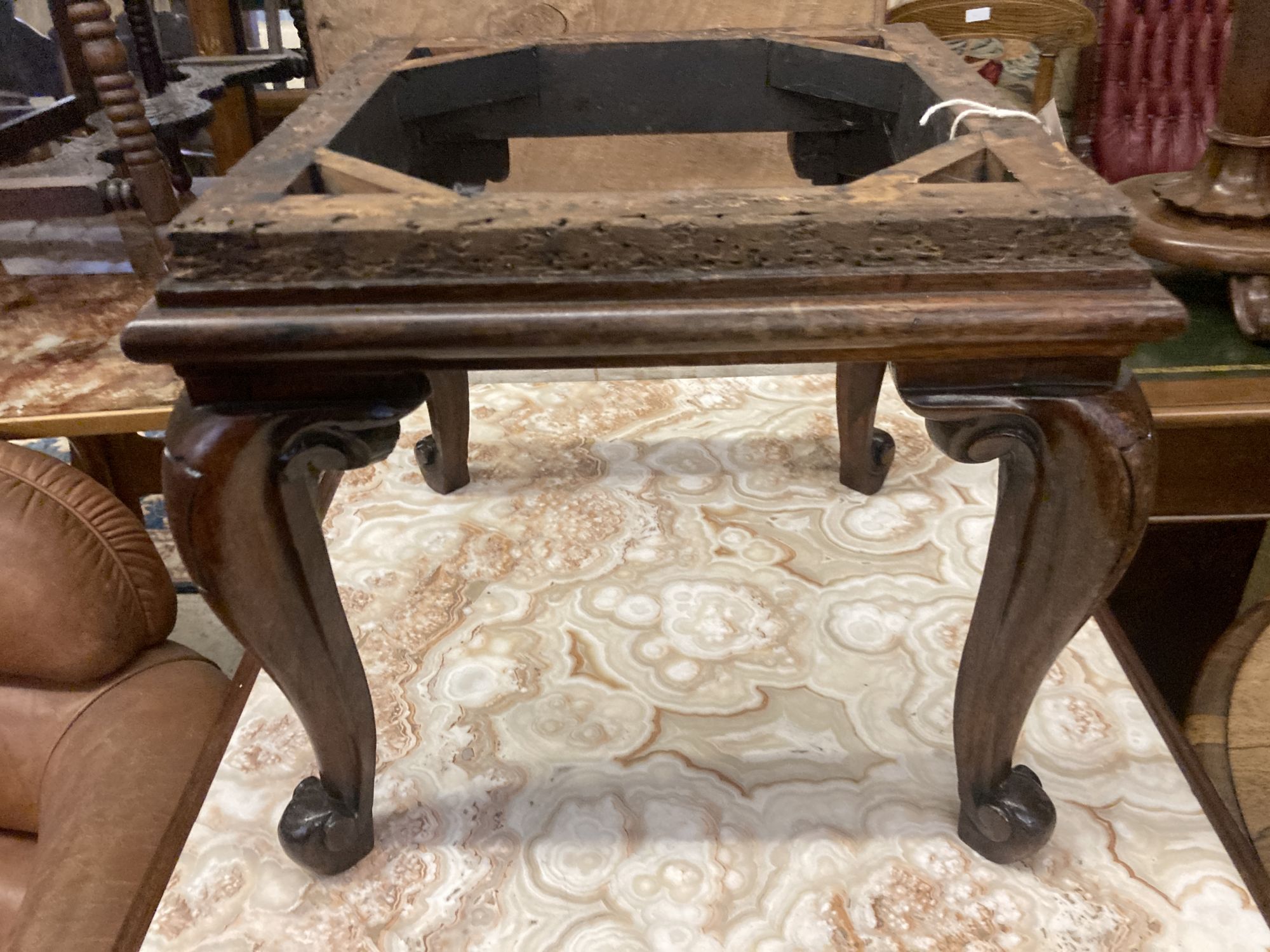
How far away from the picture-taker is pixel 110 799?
94cm

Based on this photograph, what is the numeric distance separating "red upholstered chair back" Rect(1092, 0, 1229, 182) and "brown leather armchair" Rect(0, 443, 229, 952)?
220 cm

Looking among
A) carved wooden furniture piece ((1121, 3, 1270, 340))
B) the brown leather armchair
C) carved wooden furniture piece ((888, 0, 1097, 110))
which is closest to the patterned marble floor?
the brown leather armchair

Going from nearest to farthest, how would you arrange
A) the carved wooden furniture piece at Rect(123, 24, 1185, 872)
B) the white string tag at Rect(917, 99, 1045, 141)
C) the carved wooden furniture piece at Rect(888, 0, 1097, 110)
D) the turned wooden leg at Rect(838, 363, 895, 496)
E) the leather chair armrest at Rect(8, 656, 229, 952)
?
the carved wooden furniture piece at Rect(123, 24, 1185, 872), the white string tag at Rect(917, 99, 1045, 141), the leather chair armrest at Rect(8, 656, 229, 952), the turned wooden leg at Rect(838, 363, 895, 496), the carved wooden furniture piece at Rect(888, 0, 1097, 110)

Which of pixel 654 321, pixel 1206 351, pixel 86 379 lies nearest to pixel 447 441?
pixel 86 379

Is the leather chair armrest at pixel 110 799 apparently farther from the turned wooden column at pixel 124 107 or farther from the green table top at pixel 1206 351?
the green table top at pixel 1206 351

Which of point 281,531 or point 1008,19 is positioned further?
point 1008,19

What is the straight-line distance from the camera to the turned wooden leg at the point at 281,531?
22.5 inches

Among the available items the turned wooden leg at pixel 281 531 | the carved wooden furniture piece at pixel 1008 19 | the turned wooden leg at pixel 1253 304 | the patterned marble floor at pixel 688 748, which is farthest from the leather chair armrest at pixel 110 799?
the carved wooden furniture piece at pixel 1008 19

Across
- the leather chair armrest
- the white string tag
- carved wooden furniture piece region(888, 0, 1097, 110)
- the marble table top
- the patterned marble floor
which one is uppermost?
the white string tag

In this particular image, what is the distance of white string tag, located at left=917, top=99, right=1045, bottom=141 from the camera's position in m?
0.68

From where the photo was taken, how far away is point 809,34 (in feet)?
3.15

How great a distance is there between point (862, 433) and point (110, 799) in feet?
3.03

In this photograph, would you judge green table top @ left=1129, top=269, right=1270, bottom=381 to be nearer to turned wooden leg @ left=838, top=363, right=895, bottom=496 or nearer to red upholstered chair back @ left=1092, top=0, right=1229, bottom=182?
turned wooden leg @ left=838, top=363, right=895, bottom=496

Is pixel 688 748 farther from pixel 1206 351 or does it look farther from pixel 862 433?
pixel 1206 351
